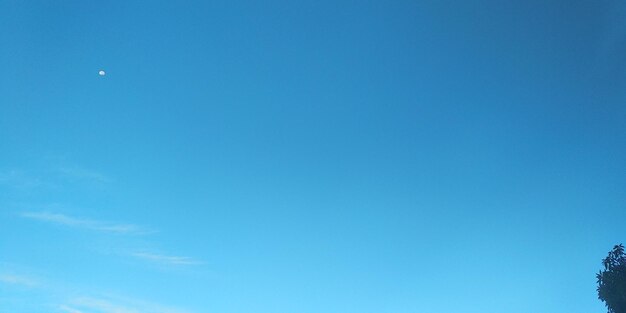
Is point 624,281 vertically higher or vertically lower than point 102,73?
lower

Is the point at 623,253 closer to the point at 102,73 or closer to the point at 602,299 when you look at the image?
the point at 602,299

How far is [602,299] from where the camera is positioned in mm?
34844

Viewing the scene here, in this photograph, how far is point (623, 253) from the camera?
34.0 meters

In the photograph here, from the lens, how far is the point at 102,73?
38.1 metres

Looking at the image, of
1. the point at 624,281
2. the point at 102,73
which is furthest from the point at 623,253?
the point at 102,73

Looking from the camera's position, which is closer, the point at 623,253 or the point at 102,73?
the point at 623,253

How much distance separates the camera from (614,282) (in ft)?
111

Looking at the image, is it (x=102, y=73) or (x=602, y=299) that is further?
(x=102, y=73)

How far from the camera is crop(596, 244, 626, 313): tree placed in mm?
33312

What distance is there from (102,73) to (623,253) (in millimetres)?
41812

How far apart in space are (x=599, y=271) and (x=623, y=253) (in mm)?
2209

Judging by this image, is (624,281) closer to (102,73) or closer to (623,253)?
(623,253)

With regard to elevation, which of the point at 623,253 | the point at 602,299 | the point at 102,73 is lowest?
the point at 602,299

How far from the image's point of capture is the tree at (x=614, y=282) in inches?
1312
